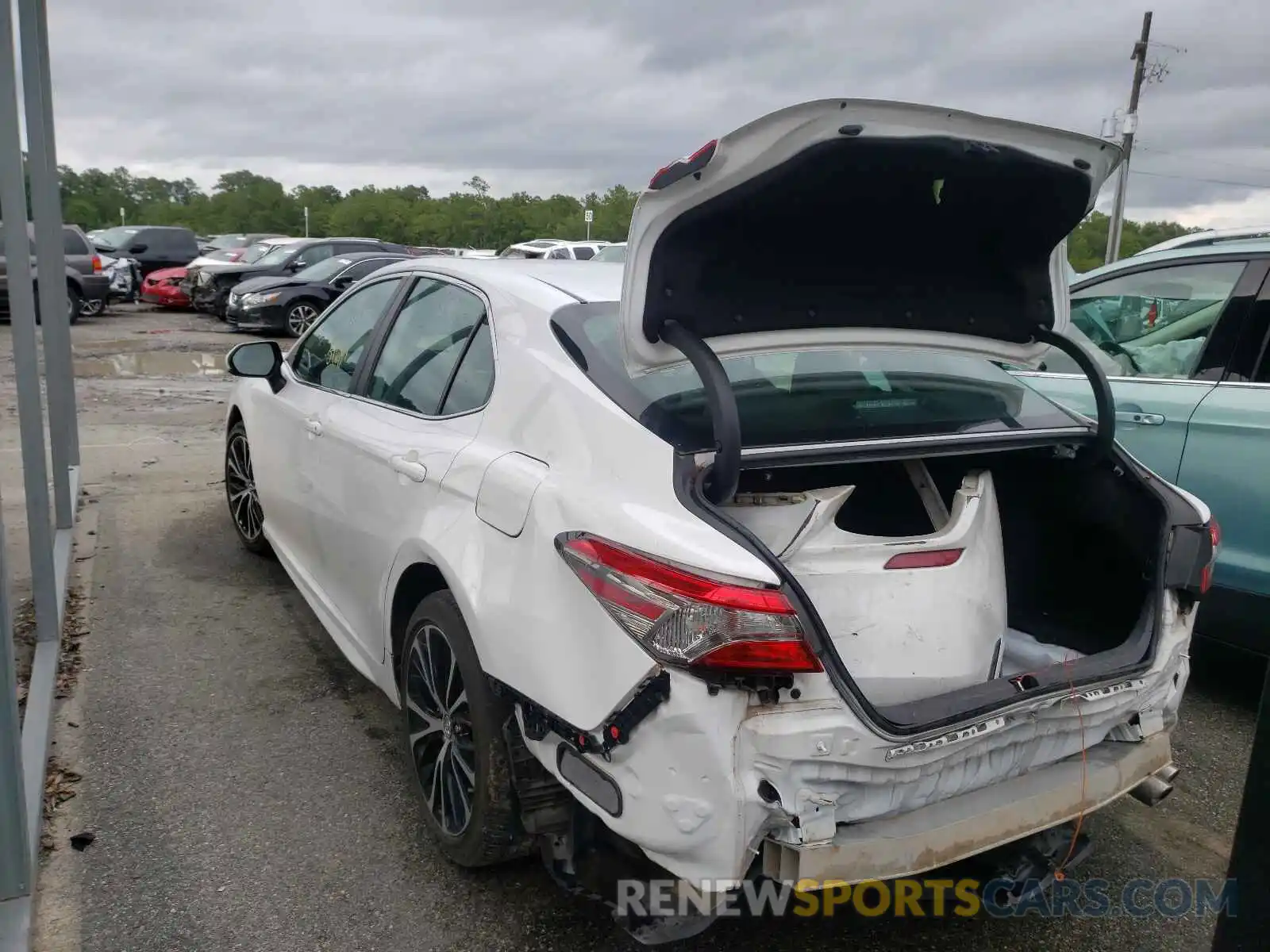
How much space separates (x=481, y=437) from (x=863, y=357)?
1149mm

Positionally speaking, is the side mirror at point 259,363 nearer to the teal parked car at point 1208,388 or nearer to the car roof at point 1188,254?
the teal parked car at point 1208,388

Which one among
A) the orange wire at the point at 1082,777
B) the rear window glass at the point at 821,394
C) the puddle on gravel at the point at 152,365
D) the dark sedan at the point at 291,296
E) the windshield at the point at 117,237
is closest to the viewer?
the orange wire at the point at 1082,777

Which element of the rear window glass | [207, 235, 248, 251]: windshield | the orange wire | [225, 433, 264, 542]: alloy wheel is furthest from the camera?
[207, 235, 248, 251]: windshield

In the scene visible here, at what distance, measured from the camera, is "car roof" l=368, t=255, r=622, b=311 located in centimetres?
296

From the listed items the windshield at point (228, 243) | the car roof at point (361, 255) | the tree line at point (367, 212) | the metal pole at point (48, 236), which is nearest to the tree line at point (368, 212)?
the tree line at point (367, 212)

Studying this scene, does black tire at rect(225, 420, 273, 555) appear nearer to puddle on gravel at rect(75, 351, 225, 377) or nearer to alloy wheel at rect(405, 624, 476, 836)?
alloy wheel at rect(405, 624, 476, 836)

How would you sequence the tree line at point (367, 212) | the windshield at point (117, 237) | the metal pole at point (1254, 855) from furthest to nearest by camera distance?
the tree line at point (367, 212)
the windshield at point (117, 237)
the metal pole at point (1254, 855)

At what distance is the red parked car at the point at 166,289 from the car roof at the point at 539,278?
19153mm

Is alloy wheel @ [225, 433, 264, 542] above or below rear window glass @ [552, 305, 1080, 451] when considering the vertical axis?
below

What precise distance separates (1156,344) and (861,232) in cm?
278

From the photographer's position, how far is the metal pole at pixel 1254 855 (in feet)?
6.19

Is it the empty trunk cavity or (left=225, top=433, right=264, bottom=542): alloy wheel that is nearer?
the empty trunk cavity

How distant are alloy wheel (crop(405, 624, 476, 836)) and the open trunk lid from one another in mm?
1045

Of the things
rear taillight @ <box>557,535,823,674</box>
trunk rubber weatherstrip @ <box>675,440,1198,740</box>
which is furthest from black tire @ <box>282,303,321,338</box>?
rear taillight @ <box>557,535,823,674</box>
